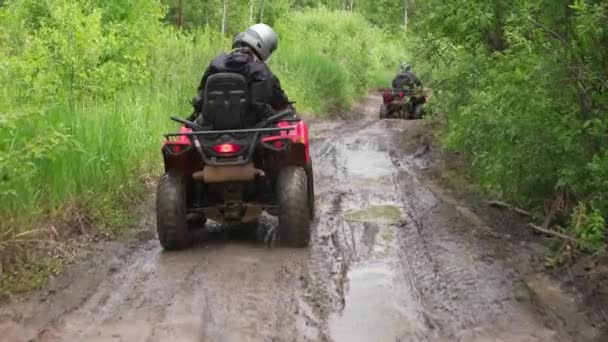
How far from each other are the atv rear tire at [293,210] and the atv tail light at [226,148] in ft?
1.54

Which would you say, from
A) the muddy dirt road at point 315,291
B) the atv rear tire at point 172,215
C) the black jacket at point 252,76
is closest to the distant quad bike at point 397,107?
the muddy dirt road at point 315,291

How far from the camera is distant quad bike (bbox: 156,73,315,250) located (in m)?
5.75

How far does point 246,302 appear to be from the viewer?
457cm

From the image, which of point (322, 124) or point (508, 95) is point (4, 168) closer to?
point (508, 95)

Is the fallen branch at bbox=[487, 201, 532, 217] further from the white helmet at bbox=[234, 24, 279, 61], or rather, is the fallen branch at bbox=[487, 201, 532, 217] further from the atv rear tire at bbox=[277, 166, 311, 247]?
the white helmet at bbox=[234, 24, 279, 61]

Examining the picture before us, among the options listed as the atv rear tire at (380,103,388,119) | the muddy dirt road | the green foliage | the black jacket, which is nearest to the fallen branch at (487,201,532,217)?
the muddy dirt road

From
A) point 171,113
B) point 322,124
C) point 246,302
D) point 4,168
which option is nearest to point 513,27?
point 246,302

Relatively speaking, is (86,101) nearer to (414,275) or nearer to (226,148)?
(226,148)

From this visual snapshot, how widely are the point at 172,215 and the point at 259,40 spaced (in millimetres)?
1859

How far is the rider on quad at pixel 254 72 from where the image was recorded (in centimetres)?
608

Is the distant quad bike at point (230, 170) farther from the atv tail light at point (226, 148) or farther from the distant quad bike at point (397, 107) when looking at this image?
the distant quad bike at point (397, 107)

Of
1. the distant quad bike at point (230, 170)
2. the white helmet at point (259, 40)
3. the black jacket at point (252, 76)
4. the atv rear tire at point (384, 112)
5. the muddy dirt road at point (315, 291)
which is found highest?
the white helmet at point (259, 40)

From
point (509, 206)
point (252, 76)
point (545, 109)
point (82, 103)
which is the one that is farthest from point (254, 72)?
point (82, 103)

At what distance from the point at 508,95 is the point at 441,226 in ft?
5.14
